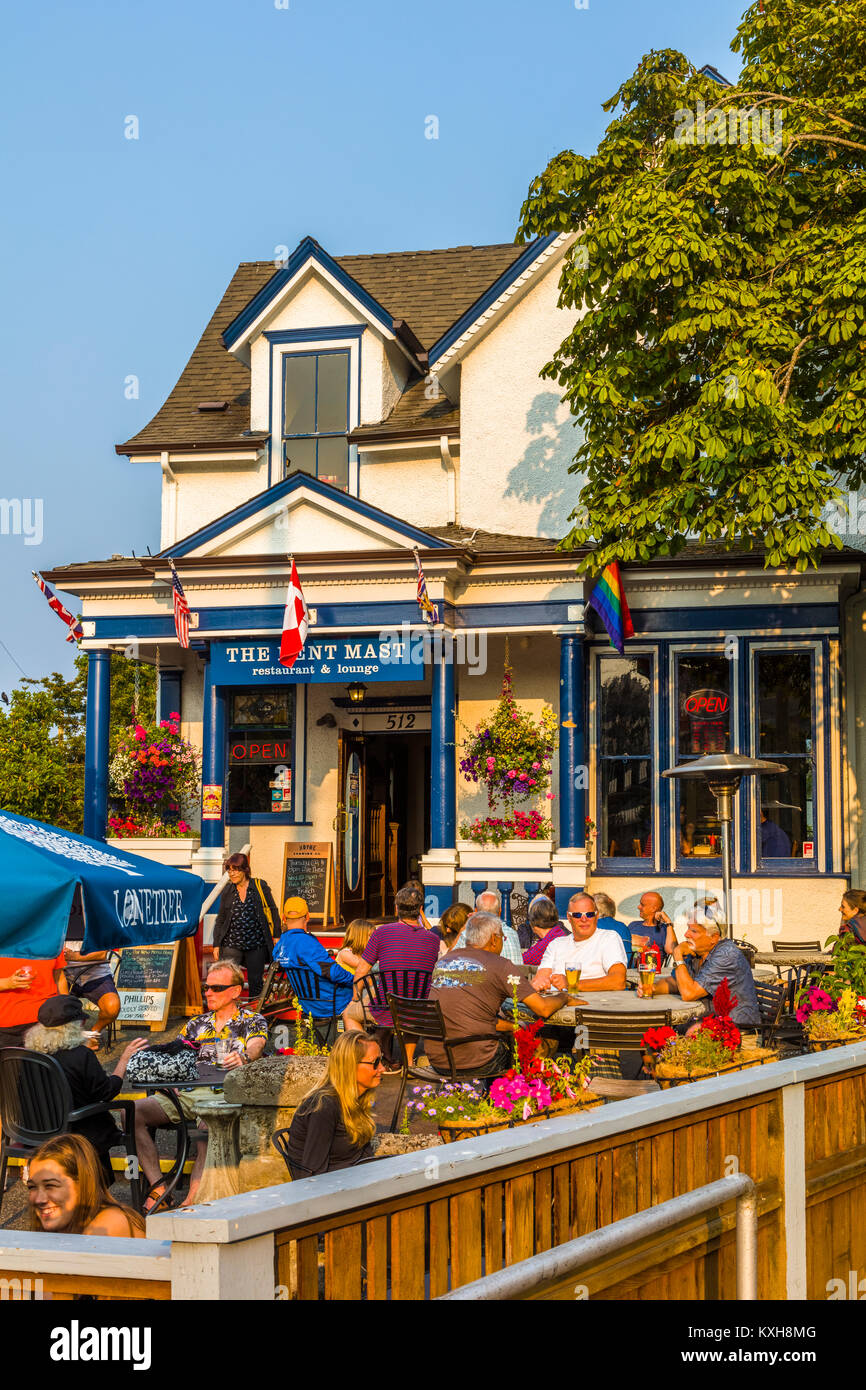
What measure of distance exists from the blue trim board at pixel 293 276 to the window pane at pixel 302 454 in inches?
66.8

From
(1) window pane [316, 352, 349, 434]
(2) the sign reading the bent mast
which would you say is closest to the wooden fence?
(2) the sign reading the bent mast

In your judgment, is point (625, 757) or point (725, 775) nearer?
point (725, 775)

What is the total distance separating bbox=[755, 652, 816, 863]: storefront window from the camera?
14906 millimetres

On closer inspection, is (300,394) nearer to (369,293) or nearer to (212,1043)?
(369,293)

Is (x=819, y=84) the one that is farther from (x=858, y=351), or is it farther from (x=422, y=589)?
(x=422, y=589)

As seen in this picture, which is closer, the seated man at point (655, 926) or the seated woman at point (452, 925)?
the seated woman at point (452, 925)

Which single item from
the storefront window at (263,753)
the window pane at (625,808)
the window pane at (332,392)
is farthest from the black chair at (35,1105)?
the window pane at (332,392)

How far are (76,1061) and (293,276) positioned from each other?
13.3 metres

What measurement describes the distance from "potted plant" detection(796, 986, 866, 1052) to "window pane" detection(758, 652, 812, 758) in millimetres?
6969

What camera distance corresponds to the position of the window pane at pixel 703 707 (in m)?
15.2

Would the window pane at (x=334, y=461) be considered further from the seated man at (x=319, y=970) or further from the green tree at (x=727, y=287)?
the seated man at (x=319, y=970)

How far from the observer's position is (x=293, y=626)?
561 inches

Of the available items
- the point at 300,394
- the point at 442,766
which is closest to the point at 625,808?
the point at 442,766
